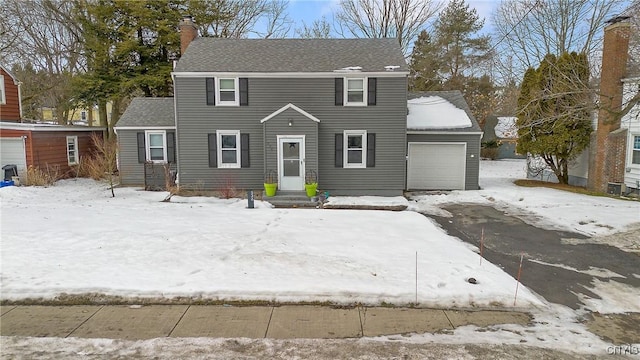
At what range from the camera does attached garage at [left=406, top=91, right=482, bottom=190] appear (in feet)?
58.9

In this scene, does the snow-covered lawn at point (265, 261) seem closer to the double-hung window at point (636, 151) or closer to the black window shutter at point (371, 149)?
the double-hung window at point (636, 151)

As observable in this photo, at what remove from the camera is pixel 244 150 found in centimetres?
1666

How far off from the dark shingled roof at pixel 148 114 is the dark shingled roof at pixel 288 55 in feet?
10.1

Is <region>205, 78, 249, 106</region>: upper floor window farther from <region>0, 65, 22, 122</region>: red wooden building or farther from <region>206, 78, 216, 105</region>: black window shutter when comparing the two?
<region>0, 65, 22, 122</region>: red wooden building

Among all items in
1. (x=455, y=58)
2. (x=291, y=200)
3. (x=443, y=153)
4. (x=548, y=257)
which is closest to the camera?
(x=548, y=257)

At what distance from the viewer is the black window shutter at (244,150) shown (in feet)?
54.5

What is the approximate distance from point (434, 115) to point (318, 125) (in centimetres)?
612

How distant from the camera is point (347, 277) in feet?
21.7

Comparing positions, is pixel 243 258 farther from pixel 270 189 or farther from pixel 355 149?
pixel 355 149

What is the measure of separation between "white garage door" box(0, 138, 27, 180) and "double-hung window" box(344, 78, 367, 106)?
15323mm

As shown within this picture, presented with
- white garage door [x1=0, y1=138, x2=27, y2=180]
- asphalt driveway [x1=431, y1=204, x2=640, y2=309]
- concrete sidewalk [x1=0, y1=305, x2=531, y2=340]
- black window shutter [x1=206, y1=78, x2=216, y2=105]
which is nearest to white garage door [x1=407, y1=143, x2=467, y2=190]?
asphalt driveway [x1=431, y1=204, x2=640, y2=309]

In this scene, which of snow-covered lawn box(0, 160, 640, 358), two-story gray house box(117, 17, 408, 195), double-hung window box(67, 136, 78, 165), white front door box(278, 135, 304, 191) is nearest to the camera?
snow-covered lawn box(0, 160, 640, 358)

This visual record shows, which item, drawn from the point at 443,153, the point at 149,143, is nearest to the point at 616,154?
the point at 443,153

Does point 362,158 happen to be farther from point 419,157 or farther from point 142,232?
point 142,232
